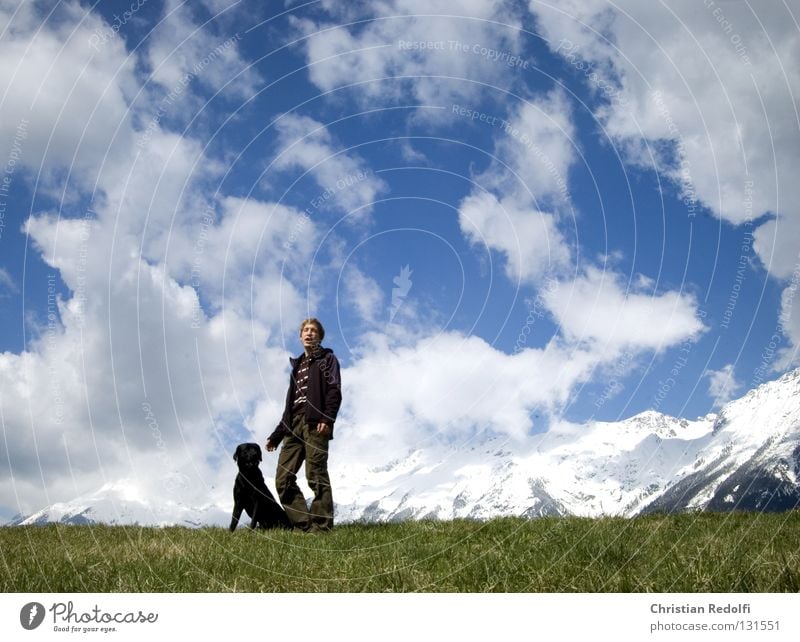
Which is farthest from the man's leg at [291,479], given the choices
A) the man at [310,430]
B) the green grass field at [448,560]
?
the green grass field at [448,560]

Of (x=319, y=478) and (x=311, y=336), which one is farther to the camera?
(x=311, y=336)

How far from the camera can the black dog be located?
507 inches

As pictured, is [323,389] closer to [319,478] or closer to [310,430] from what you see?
[310,430]

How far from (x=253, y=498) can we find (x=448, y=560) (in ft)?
20.3

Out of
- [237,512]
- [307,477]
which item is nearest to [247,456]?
[237,512]

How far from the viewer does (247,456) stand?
13406 millimetres

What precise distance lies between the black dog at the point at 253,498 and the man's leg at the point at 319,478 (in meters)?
0.80

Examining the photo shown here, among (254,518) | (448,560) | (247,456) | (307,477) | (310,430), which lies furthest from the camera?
(247,456)

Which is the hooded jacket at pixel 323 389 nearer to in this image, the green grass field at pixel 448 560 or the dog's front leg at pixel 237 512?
the dog's front leg at pixel 237 512

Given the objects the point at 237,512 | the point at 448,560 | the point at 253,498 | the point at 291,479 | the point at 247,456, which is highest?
the point at 247,456

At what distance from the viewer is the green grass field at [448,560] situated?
6363 mm

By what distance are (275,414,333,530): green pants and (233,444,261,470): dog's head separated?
0.76 meters
